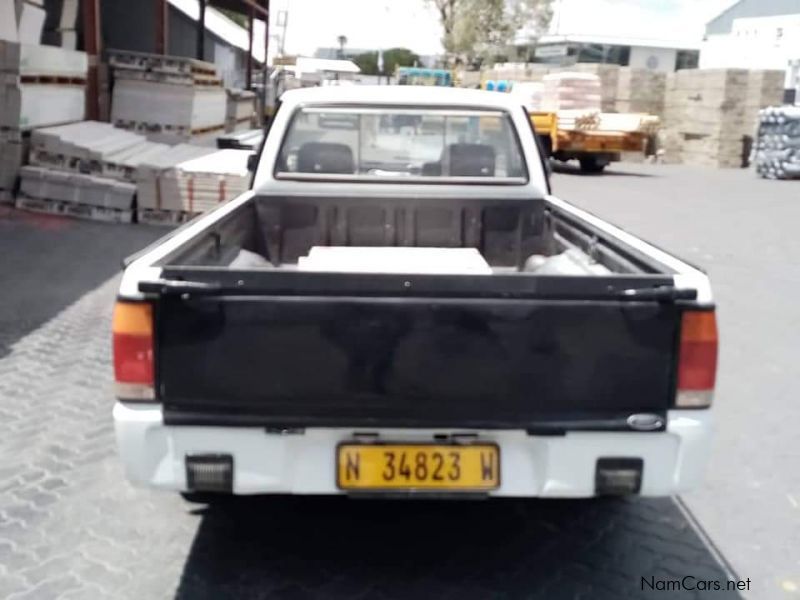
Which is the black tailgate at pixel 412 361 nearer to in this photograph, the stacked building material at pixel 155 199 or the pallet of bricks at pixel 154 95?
the stacked building material at pixel 155 199

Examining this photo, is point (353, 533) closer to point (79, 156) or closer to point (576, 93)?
point (79, 156)

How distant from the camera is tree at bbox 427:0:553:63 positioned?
158ft

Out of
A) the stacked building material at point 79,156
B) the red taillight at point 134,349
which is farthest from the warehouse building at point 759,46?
the red taillight at point 134,349

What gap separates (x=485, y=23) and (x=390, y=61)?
24950 millimetres

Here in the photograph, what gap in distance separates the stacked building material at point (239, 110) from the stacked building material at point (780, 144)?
42.0ft

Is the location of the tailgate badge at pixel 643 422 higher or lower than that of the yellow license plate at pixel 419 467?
higher

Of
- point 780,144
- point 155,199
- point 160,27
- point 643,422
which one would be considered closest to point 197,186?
point 155,199

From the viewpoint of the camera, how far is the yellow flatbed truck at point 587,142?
22.1 meters

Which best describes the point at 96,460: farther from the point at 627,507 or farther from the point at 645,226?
the point at 645,226

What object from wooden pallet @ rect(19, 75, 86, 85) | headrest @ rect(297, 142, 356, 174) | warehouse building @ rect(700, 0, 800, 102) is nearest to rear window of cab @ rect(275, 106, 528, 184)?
headrest @ rect(297, 142, 356, 174)

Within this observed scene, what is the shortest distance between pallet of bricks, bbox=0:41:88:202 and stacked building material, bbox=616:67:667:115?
20.4 m

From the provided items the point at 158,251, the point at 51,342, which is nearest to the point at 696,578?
the point at 158,251

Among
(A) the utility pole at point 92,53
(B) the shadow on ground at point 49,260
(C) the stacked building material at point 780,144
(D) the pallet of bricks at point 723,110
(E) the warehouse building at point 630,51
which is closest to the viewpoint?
(B) the shadow on ground at point 49,260

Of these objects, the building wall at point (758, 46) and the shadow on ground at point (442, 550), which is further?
the building wall at point (758, 46)
